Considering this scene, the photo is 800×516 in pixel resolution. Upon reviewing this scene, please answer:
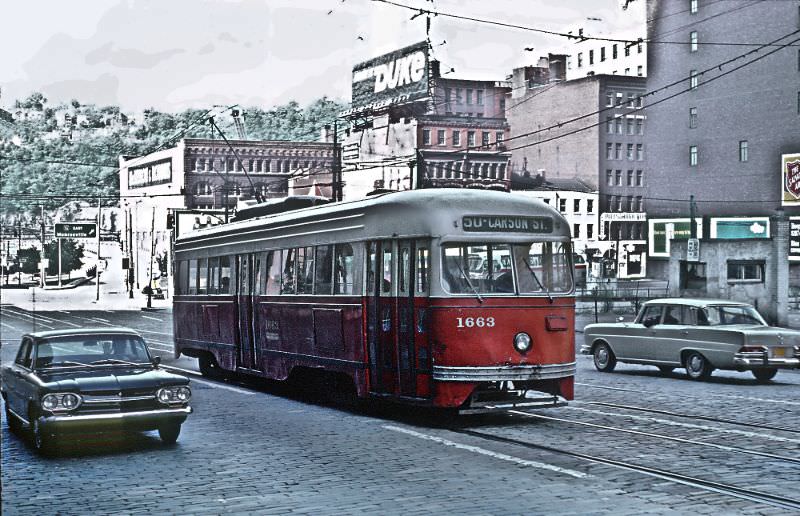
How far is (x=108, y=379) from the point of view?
13.1 m

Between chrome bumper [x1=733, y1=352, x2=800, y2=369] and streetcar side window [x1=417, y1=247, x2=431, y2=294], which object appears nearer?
streetcar side window [x1=417, y1=247, x2=431, y2=294]

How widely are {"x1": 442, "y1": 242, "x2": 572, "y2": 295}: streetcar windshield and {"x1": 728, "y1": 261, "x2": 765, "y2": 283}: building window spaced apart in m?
25.8

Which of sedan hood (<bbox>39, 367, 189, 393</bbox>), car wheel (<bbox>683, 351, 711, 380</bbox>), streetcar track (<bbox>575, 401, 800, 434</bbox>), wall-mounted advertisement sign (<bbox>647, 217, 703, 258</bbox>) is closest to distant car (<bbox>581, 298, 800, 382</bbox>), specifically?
car wheel (<bbox>683, 351, 711, 380</bbox>)

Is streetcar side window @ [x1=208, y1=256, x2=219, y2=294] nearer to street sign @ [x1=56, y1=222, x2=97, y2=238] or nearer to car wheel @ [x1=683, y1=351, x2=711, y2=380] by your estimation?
car wheel @ [x1=683, y1=351, x2=711, y2=380]

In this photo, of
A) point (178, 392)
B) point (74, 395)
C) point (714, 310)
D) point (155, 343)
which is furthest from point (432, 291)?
point (155, 343)

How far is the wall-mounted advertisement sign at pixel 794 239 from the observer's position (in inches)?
2562

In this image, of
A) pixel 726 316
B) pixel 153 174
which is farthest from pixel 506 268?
pixel 153 174

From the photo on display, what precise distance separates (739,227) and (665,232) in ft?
17.8

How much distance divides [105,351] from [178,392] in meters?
1.47

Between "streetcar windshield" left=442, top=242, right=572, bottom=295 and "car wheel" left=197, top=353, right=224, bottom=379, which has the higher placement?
"streetcar windshield" left=442, top=242, right=572, bottom=295

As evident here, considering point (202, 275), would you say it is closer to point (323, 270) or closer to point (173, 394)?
point (323, 270)

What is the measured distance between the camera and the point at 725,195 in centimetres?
7512

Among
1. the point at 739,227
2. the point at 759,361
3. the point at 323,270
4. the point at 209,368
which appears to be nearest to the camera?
the point at 323,270

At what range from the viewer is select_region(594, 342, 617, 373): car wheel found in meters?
25.8
